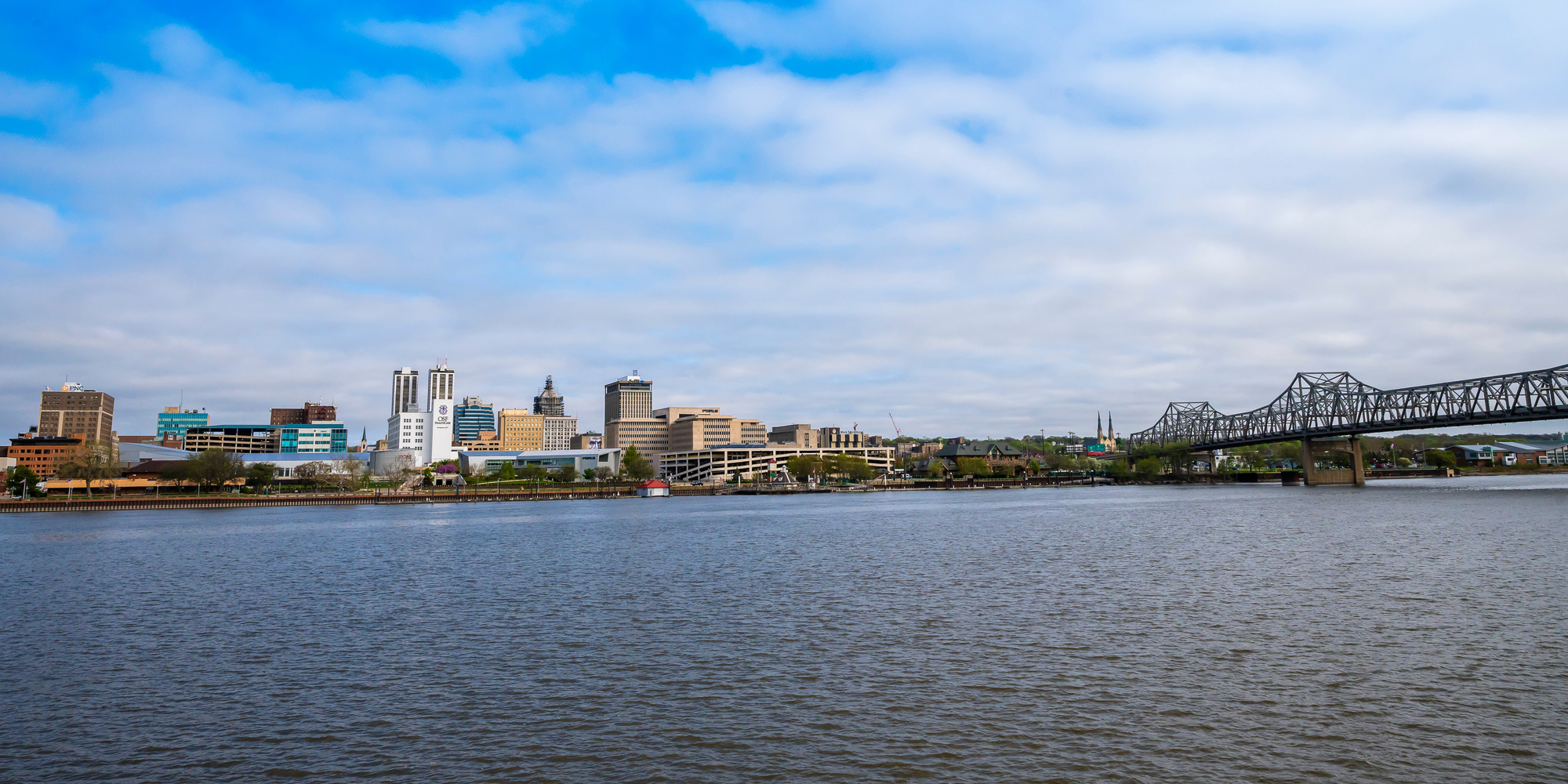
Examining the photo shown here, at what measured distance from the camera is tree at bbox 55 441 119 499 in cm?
15000

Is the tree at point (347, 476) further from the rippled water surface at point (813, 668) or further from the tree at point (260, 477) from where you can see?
the rippled water surface at point (813, 668)

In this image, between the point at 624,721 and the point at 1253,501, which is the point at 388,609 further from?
the point at 1253,501

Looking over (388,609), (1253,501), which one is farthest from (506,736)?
(1253,501)

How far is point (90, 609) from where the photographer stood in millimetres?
30703

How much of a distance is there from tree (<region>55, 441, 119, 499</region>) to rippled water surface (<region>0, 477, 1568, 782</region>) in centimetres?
13285

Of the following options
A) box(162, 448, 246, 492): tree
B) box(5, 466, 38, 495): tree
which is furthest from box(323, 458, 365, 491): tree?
box(5, 466, 38, 495): tree

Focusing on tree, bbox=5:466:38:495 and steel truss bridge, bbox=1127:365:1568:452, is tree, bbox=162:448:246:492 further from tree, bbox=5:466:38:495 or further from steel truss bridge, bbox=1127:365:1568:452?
steel truss bridge, bbox=1127:365:1568:452

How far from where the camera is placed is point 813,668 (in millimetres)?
20172

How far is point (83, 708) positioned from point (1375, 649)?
29190mm

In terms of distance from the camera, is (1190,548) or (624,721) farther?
(1190,548)

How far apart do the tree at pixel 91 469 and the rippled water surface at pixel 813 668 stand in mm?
132855

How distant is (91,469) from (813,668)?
17904 cm

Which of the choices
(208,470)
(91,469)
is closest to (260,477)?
(208,470)

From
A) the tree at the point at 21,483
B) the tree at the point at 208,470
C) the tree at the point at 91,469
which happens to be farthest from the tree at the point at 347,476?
the tree at the point at 21,483
